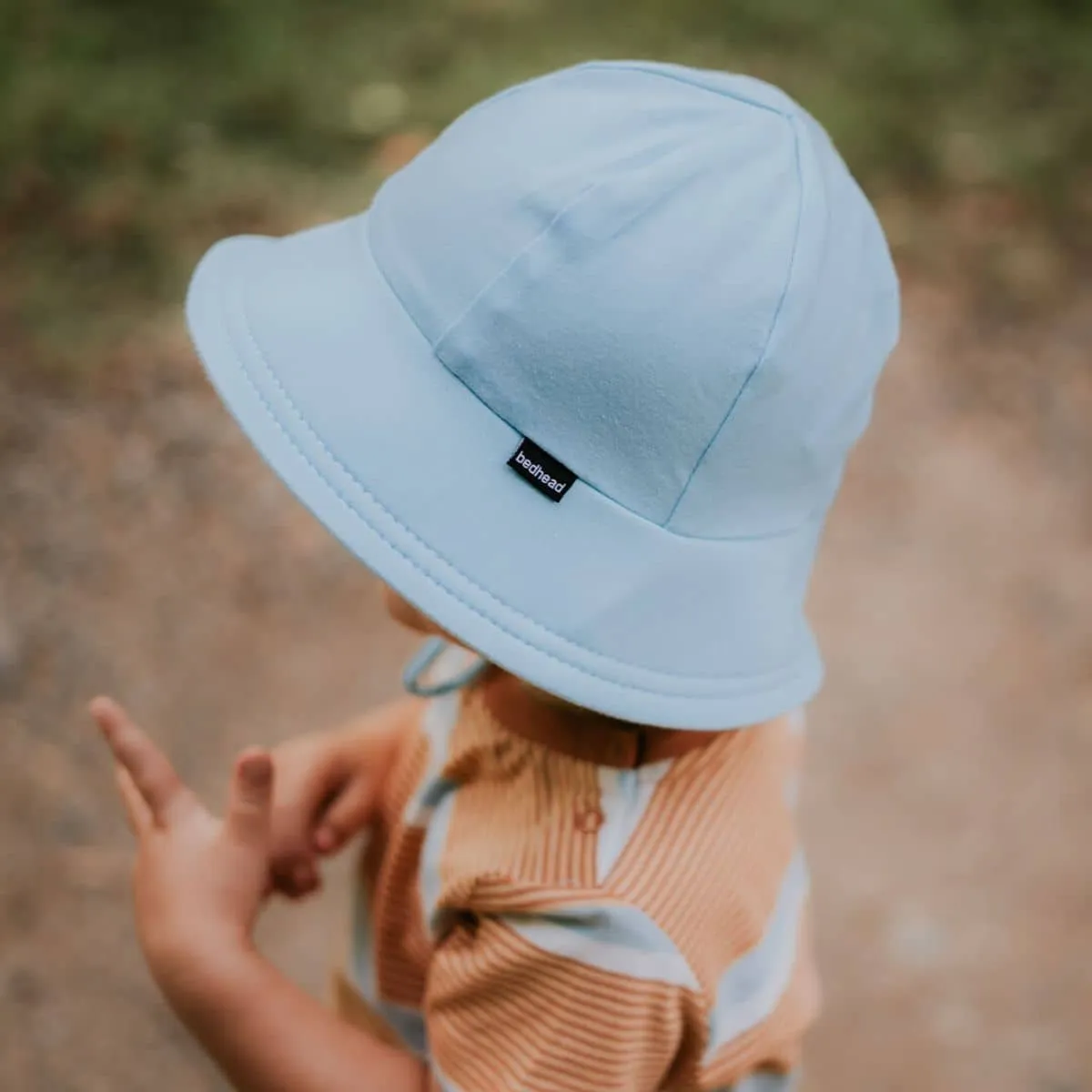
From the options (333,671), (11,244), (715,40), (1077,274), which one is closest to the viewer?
(333,671)

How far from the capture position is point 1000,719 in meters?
1.63

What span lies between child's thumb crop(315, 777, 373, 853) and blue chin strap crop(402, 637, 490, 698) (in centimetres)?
13

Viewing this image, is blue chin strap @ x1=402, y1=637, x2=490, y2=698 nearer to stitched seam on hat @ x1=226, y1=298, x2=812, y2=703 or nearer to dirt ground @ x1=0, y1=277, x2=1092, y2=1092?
stitched seam on hat @ x1=226, y1=298, x2=812, y2=703

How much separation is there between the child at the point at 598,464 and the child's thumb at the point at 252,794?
0.47 ft

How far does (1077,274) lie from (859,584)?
728 millimetres

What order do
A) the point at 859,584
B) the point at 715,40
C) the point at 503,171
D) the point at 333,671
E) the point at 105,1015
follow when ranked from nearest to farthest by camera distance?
1. the point at 503,171
2. the point at 105,1015
3. the point at 333,671
4. the point at 859,584
5. the point at 715,40

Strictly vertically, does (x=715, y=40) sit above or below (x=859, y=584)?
above

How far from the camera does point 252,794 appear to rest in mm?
816

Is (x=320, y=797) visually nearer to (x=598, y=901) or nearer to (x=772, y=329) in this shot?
(x=598, y=901)

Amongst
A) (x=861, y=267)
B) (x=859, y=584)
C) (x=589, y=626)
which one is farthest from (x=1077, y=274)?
(x=589, y=626)

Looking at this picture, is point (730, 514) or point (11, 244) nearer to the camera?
point (730, 514)

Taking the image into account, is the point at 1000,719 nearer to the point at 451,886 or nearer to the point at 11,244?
the point at 451,886

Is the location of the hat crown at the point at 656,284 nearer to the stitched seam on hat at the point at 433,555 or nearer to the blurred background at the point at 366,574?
the stitched seam on hat at the point at 433,555

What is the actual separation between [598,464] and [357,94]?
171cm
